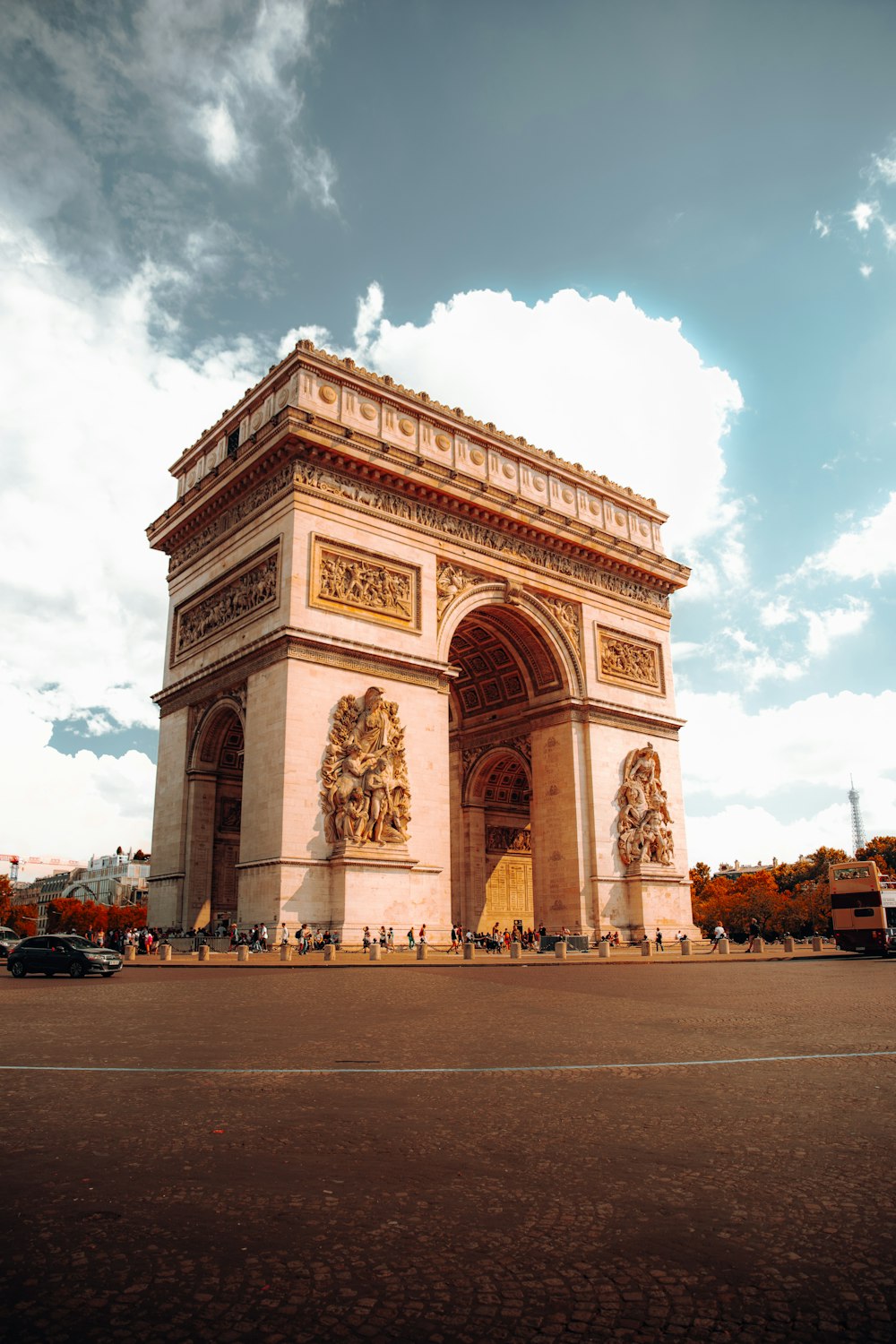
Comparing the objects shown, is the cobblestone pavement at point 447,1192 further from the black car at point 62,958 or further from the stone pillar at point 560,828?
the stone pillar at point 560,828

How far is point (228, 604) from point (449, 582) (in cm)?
712

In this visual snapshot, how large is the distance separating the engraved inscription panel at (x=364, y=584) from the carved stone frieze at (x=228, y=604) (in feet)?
4.23

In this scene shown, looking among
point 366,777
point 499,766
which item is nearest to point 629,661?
point 499,766

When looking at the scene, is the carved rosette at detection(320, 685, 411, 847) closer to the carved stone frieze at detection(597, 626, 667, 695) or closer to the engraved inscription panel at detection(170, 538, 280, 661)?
the engraved inscription panel at detection(170, 538, 280, 661)

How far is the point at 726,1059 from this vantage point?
7.30 meters

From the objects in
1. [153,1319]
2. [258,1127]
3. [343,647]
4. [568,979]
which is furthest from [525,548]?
[153,1319]

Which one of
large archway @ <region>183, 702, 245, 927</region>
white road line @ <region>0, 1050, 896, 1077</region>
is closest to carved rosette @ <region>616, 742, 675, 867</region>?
large archway @ <region>183, 702, 245, 927</region>

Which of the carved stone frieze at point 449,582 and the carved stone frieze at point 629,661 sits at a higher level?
the carved stone frieze at point 449,582

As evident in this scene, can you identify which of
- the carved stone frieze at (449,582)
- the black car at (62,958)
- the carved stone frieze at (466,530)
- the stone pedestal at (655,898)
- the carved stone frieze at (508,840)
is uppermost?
the carved stone frieze at (466,530)

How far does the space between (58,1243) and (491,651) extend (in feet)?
109

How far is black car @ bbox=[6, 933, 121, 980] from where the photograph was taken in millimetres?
18828

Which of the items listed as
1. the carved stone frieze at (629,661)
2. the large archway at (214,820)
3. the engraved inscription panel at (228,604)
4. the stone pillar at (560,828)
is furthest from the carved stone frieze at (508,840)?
the engraved inscription panel at (228,604)

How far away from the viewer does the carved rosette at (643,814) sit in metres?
34.0

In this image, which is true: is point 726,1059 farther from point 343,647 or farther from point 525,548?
point 525,548
